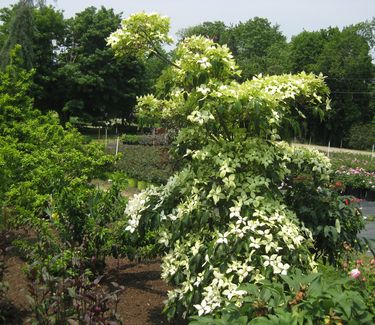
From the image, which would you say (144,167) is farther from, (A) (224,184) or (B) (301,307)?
(B) (301,307)

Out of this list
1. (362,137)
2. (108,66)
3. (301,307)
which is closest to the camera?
(301,307)

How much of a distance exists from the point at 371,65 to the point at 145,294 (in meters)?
48.8

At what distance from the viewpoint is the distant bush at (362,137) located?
42344 millimetres

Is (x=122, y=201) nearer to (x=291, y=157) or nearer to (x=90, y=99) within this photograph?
(x=291, y=157)

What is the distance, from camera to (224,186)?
360 cm

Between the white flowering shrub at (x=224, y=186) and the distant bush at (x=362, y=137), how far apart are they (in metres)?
40.7

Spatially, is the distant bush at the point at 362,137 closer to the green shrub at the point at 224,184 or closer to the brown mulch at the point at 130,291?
the brown mulch at the point at 130,291

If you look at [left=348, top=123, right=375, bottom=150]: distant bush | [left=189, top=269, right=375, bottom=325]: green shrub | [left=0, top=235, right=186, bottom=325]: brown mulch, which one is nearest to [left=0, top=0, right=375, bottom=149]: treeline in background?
[left=348, top=123, right=375, bottom=150]: distant bush

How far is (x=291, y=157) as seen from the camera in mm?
4125

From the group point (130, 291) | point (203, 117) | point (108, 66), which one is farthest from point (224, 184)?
point (108, 66)

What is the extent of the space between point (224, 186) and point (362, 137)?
138 feet

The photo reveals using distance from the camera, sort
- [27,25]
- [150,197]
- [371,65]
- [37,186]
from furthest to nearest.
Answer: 1. [371,65]
2. [27,25]
3. [37,186]
4. [150,197]

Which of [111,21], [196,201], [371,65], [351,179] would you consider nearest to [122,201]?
[196,201]

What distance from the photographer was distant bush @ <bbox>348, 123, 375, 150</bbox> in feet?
139
